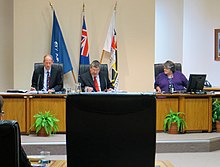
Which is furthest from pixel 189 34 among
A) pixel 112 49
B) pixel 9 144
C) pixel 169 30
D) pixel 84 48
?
pixel 9 144

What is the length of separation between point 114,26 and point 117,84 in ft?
3.69

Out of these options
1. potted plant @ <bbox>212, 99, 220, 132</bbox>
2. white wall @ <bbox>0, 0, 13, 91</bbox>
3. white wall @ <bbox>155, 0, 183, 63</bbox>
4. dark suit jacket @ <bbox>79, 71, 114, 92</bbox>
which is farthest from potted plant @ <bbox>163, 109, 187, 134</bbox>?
white wall @ <bbox>155, 0, 183, 63</bbox>

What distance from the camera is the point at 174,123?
5.74m

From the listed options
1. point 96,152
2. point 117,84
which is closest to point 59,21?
point 117,84

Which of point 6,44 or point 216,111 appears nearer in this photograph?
point 216,111

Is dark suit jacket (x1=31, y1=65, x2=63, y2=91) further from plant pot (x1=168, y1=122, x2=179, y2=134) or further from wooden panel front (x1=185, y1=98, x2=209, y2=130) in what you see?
wooden panel front (x1=185, y1=98, x2=209, y2=130)

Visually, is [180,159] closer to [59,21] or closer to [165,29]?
[59,21]

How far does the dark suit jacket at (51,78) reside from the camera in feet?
20.3

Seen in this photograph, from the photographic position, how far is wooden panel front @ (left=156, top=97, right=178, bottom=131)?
5773 mm

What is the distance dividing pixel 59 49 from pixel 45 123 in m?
2.24

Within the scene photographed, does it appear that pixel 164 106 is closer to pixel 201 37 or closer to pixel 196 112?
pixel 196 112

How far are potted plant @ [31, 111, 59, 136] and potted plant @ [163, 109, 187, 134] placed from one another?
5.43 feet

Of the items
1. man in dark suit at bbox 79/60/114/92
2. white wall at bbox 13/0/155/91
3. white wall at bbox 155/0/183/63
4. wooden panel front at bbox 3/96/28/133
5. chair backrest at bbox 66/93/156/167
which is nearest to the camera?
chair backrest at bbox 66/93/156/167

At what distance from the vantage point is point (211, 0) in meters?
9.39
